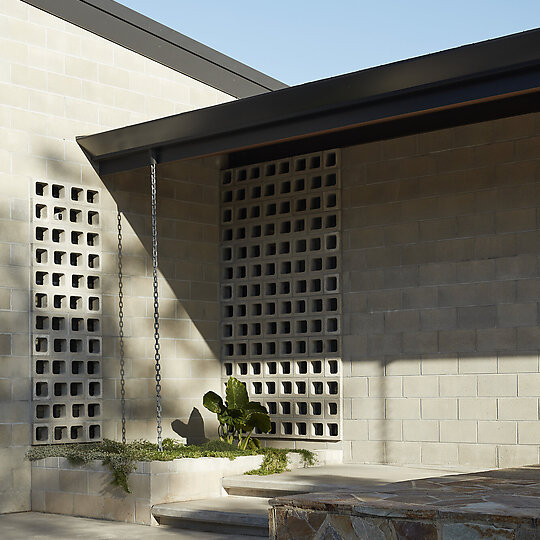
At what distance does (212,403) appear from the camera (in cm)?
869

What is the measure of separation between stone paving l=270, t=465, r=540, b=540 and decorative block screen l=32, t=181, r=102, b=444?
177 inches

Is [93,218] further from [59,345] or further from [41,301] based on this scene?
[59,345]

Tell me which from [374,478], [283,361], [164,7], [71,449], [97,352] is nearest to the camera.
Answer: [374,478]

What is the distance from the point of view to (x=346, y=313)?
8.80m

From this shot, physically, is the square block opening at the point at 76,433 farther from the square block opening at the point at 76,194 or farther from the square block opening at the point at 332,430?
the square block opening at the point at 332,430

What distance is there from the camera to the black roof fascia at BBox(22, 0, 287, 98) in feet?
28.8

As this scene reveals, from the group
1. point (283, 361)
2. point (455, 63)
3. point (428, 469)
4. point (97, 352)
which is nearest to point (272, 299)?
point (283, 361)

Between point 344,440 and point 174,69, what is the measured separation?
4204 millimetres

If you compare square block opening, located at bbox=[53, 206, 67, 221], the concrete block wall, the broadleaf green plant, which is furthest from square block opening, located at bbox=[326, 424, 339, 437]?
square block opening, located at bbox=[53, 206, 67, 221]

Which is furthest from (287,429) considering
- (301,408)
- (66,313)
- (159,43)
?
(159,43)

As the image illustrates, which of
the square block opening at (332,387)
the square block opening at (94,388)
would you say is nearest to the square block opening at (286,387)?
the square block opening at (332,387)

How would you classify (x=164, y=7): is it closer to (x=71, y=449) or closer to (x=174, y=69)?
(x=174, y=69)

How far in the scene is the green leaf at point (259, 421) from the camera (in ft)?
28.0

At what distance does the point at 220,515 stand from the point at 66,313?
2580 millimetres
